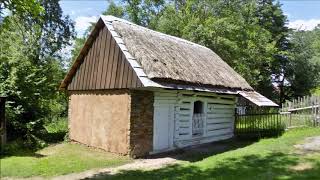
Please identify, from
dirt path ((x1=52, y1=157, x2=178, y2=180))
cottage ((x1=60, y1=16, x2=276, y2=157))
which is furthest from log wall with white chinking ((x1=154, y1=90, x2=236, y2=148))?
dirt path ((x1=52, y1=157, x2=178, y2=180))

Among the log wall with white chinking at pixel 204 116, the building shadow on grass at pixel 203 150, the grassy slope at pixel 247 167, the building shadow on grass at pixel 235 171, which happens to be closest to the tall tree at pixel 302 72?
the log wall with white chinking at pixel 204 116

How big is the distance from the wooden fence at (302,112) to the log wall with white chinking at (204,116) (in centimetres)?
307

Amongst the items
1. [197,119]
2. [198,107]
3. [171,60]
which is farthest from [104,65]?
[198,107]

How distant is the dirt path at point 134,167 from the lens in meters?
12.3

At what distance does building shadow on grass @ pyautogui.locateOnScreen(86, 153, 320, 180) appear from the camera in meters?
11.5

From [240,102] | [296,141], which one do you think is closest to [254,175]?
[296,141]

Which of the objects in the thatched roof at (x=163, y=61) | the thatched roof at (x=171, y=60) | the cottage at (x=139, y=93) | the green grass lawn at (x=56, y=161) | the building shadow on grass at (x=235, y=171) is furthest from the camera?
the thatched roof at (x=171, y=60)

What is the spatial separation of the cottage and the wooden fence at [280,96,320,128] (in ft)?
5.13

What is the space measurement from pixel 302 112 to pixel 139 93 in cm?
1083

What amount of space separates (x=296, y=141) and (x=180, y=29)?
737 inches

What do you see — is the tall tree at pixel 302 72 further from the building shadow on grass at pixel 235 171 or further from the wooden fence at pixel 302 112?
the building shadow on grass at pixel 235 171

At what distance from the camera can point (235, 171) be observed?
485 inches

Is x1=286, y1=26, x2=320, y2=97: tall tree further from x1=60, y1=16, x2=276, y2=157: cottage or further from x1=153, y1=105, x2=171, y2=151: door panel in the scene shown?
x1=153, y1=105, x2=171, y2=151: door panel

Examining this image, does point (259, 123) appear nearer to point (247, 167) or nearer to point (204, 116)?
point (204, 116)
